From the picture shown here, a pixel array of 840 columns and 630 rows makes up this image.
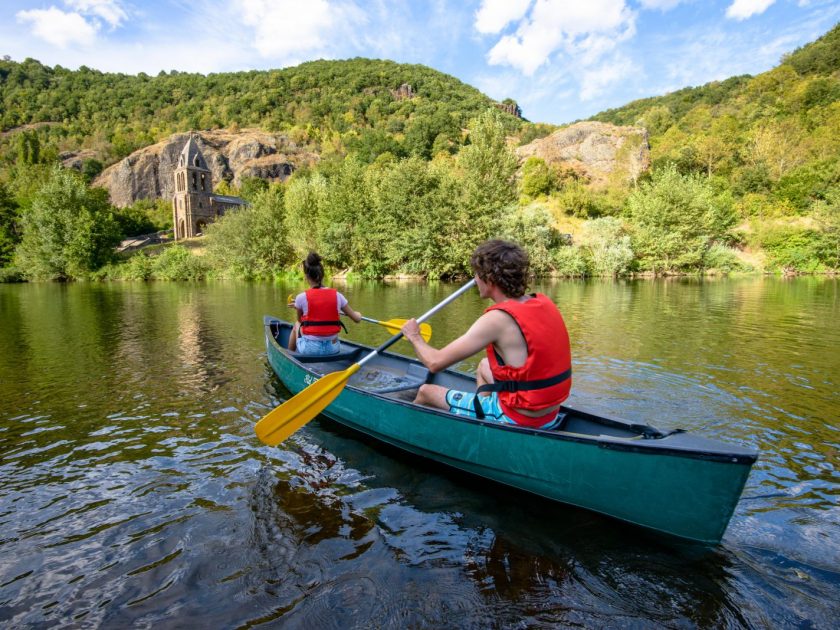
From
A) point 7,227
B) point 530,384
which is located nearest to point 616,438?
point 530,384

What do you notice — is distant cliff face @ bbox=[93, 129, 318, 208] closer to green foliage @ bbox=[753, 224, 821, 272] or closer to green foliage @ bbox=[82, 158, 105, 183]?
green foliage @ bbox=[82, 158, 105, 183]

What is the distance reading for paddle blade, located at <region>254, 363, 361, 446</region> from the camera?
4.44 meters

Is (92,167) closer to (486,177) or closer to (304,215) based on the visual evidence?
(304,215)

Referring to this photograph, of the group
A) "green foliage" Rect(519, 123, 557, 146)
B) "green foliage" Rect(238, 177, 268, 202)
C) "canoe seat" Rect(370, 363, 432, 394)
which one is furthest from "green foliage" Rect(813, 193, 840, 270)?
"green foliage" Rect(238, 177, 268, 202)

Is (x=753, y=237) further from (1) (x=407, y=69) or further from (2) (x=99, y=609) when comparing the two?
(1) (x=407, y=69)

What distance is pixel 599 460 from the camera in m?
3.10

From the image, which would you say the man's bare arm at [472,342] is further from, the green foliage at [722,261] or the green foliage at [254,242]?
the green foliage at [254,242]

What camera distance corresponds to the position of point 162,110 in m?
110

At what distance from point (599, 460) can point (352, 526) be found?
1800 mm

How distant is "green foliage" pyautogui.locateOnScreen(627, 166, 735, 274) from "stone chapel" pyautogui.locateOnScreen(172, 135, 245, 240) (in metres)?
50.8

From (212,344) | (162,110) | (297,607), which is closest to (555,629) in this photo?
(297,607)

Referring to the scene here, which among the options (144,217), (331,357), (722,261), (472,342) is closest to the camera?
(472,342)

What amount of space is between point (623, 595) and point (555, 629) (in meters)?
0.52

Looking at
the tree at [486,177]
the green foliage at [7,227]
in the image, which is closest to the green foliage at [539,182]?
the tree at [486,177]
